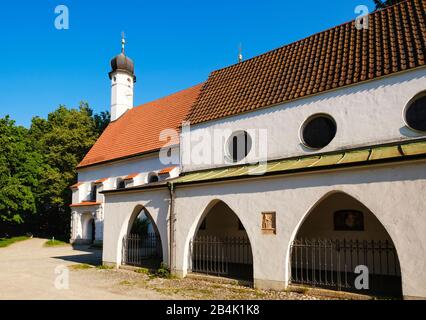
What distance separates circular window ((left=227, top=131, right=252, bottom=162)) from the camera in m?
13.6

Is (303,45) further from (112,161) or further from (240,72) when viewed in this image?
(112,161)

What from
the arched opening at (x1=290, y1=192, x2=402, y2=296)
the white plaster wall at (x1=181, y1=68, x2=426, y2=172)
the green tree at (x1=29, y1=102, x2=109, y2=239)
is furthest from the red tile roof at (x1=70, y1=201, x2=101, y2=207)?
the arched opening at (x1=290, y1=192, x2=402, y2=296)

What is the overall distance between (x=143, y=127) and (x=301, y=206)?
1814cm

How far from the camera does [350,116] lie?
1109 centimetres

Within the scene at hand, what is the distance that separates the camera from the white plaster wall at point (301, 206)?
7.51 meters

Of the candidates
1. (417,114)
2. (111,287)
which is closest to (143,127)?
(111,287)

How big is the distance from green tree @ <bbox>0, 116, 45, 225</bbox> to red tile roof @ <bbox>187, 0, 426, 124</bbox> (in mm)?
19803

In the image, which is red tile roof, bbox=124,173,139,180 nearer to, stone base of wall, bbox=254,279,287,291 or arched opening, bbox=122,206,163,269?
arched opening, bbox=122,206,163,269

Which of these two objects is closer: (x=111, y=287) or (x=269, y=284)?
(x=269, y=284)

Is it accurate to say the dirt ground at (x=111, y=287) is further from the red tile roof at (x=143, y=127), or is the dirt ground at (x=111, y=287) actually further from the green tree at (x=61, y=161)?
the green tree at (x=61, y=161)

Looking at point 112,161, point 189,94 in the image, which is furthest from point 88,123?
point 189,94

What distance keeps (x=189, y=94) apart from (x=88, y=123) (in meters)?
17.3

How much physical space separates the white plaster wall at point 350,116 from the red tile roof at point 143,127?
31.6 feet

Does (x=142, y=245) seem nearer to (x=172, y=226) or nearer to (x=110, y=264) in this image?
(x=110, y=264)
